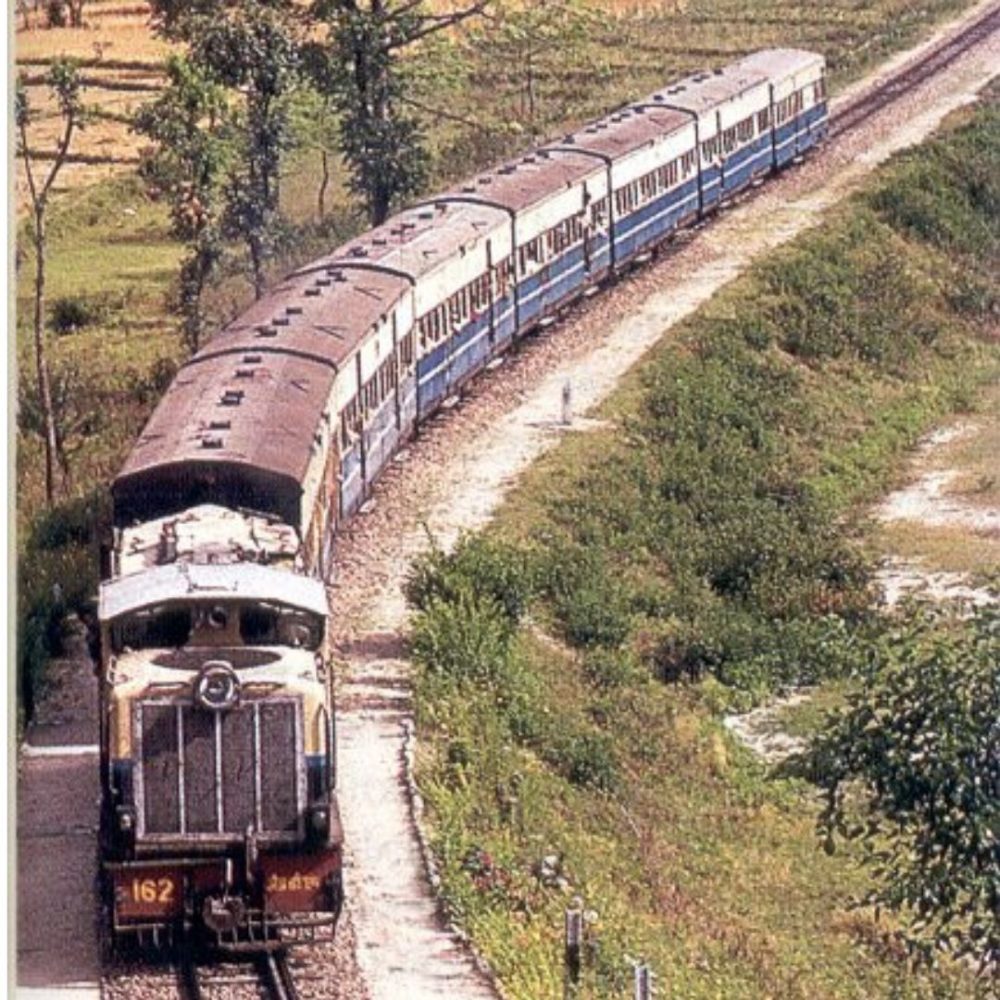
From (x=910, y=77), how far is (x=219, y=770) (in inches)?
2257

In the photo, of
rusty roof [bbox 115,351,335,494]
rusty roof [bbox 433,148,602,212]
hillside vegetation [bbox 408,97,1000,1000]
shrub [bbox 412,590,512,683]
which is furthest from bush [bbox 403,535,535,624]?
rusty roof [bbox 433,148,602,212]

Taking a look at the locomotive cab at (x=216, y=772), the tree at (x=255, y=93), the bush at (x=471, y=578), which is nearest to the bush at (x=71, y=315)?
the tree at (x=255, y=93)

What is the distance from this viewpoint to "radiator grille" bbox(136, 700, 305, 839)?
851 inches

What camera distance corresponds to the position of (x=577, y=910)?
74.7 feet

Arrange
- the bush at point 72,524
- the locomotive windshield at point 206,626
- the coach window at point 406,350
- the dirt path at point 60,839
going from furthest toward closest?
the coach window at point 406,350 → the bush at point 72,524 → the dirt path at point 60,839 → the locomotive windshield at point 206,626

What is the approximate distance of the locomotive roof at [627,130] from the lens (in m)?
50.5

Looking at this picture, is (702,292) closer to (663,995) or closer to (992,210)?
(992,210)

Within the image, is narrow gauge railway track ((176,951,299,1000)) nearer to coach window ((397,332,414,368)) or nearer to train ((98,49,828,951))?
train ((98,49,828,951))

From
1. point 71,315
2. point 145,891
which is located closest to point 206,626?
point 145,891

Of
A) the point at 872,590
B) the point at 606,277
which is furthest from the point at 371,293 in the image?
the point at 606,277

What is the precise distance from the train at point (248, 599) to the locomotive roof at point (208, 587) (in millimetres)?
19

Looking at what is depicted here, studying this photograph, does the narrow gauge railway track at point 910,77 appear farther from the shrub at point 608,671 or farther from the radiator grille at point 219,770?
the radiator grille at point 219,770

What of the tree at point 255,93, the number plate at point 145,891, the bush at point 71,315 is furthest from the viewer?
the bush at point 71,315

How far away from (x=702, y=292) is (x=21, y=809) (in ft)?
95.7
